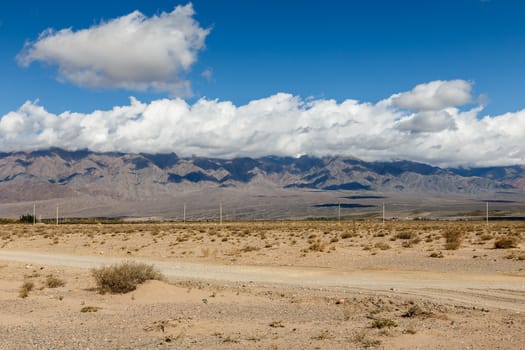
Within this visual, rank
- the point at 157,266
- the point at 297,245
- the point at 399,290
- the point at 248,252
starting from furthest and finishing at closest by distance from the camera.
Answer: the point at 297,245 → the point at 248,252 → the point at 157,266 → the point at 399,290

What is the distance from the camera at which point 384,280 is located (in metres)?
22.1

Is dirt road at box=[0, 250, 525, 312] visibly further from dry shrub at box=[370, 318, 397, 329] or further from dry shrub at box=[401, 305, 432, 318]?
dry shrub at box=[370, 318, 397, 329]

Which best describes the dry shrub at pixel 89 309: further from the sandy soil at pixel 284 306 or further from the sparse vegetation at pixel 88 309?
the sandy soil at pixel 284 306

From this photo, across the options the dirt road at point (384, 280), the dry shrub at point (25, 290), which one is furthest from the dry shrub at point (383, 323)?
the dry shrub at point (25, 290)

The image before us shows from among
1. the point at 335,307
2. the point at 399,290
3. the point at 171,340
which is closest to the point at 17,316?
the point at 171,340

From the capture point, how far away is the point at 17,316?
15219mm

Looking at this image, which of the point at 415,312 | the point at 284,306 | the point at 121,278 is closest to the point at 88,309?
the point at 121,278

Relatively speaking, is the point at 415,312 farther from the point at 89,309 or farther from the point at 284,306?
the point at 89,309

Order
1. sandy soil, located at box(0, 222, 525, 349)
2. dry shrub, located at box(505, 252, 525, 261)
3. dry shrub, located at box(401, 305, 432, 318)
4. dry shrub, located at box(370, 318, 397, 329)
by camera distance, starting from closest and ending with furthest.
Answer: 1. sandy soil, located at box(0, 222, 525, 349)
2. dry shrub, located at box(370, 318, 397, 329)
3. dry shrub, located at box(401, 305, 432, 318)
4. dry shrub, located at box(505, 252, 525, 261)

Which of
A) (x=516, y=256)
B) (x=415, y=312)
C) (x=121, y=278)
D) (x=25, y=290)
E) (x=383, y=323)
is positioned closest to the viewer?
(x=383, y=323)

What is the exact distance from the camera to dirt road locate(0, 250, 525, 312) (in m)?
17.2

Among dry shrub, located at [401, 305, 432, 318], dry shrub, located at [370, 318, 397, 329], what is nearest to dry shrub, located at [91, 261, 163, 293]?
dry shrub, located at [370, 318, 397, 329]

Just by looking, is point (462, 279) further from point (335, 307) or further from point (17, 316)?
point (17, 316)

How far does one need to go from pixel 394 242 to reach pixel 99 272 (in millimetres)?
28609
